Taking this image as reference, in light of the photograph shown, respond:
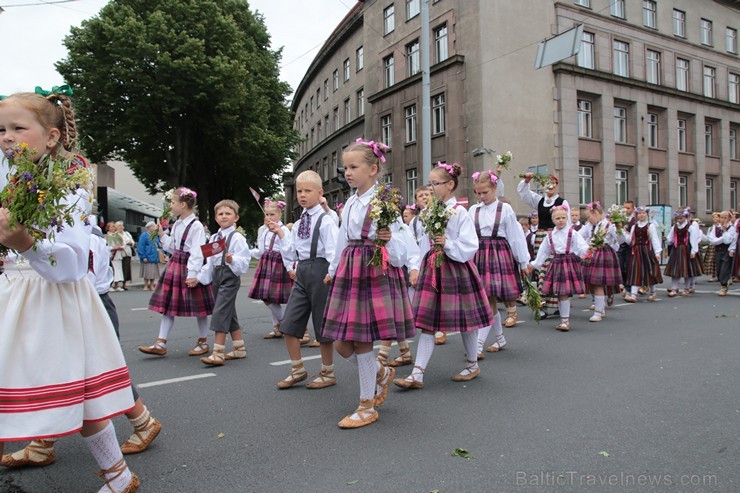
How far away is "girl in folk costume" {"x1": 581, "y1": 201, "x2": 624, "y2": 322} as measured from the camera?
376 inches

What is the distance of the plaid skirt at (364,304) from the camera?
4043mm

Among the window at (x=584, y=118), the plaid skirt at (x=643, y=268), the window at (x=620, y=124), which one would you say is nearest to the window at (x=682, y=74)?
the window at (x=620, y=124)

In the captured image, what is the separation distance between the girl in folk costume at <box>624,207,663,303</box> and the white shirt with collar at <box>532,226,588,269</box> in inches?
162

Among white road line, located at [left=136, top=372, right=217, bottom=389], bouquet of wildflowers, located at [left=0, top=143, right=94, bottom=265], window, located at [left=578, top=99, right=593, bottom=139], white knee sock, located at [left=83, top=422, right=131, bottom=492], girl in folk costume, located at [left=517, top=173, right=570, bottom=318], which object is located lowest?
white road line, located at [left=136, top=372, right=217, bottom=389]

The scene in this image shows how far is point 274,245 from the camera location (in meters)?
7.74

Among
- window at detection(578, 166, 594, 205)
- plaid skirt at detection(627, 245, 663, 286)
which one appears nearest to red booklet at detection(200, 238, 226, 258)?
plaid skirt at detection(627, 245, 663, 286)

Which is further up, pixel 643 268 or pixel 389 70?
pixel 389 70

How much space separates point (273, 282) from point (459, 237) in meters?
3.52

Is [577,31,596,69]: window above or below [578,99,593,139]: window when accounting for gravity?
above

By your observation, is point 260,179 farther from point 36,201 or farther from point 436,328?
point 36,201

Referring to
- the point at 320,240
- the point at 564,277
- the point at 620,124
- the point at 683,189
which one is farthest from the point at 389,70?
the point at 320,240

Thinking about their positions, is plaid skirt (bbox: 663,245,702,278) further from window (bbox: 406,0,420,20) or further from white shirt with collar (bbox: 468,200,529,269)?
window (bbox: 406,0,420,20)

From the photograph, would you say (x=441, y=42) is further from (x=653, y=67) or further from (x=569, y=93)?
(x=653, y=67)

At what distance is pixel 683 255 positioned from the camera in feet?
43.9
